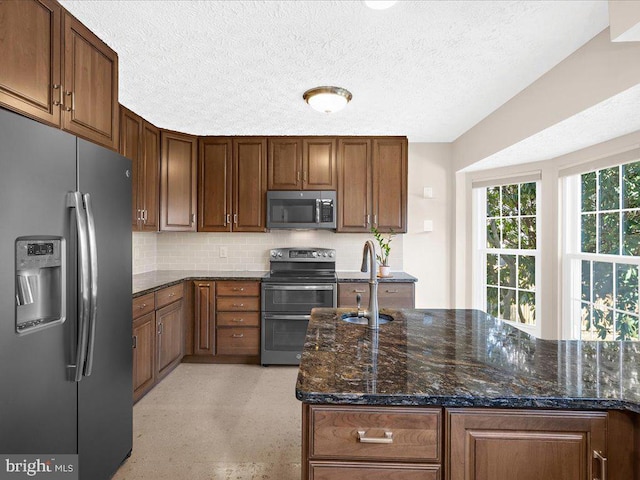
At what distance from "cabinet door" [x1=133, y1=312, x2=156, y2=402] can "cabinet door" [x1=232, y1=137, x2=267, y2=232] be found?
55.6 inches

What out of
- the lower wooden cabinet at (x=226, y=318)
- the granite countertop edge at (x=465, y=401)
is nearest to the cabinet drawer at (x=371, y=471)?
the granite countertop edge at (x=465, y=401)

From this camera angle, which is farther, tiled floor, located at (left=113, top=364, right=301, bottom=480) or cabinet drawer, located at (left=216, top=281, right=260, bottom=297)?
cabinet drawer, located at (left=216, top=281, right=260, bottom=297)

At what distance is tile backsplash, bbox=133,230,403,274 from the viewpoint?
4133 millimetres

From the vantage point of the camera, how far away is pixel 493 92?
266 cm

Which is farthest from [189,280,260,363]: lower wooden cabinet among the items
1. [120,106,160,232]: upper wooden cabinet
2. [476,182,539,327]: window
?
[476,182,539,327]: window

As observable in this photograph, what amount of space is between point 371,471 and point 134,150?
3.13m

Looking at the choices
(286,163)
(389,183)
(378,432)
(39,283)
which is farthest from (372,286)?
(286,163)

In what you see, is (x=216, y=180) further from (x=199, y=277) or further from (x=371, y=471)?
(x=371, y=471)

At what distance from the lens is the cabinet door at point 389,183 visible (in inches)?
152

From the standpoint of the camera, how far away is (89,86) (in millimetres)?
1841

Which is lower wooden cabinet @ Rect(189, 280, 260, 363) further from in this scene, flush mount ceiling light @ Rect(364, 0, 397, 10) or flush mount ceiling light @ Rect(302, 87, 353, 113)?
flush mount ceiling light @ Rect(364, 0, 397, 10)

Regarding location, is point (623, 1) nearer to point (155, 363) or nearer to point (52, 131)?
point (52, 131)

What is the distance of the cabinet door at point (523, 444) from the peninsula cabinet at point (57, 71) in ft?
6.39

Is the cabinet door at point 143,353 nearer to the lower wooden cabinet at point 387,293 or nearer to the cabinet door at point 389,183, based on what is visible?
the lower wooden cabinet at point 387,293
